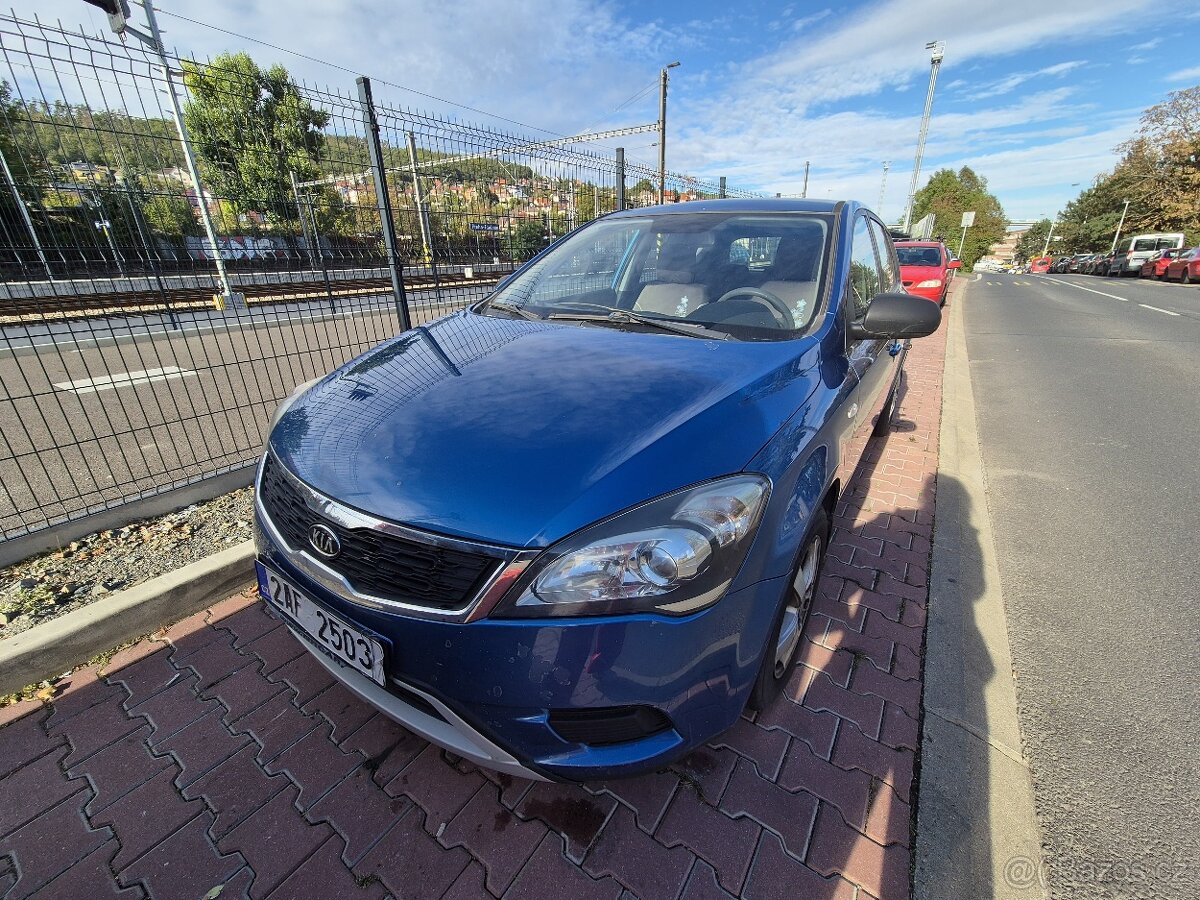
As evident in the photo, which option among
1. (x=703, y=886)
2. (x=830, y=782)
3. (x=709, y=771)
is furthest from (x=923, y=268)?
(x=703, y=886)

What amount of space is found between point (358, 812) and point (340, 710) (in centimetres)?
40

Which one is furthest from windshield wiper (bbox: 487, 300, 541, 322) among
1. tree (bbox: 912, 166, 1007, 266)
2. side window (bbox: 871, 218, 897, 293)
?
tree (bbox: 912, 166, 1007, 266)

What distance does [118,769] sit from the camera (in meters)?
1.66

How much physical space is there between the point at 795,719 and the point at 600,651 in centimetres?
108

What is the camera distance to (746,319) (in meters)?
2.09

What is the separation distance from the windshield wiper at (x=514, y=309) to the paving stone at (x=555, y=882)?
1.90 meters

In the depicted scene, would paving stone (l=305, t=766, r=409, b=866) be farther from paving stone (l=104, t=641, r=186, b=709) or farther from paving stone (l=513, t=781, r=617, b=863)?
paving stone (l=104, t=641, r=186, b=709)

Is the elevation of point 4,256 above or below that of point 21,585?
above

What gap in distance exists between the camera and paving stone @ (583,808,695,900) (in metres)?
1.36

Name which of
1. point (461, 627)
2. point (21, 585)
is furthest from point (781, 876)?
point (21, 585)

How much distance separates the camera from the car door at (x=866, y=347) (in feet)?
7.52

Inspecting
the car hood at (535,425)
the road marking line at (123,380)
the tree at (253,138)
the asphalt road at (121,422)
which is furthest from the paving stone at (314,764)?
the road marking line at (123,380)

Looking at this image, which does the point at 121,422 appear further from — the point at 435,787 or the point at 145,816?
the point at 435,787

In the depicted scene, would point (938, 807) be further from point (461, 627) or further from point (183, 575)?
point (183, 575)
